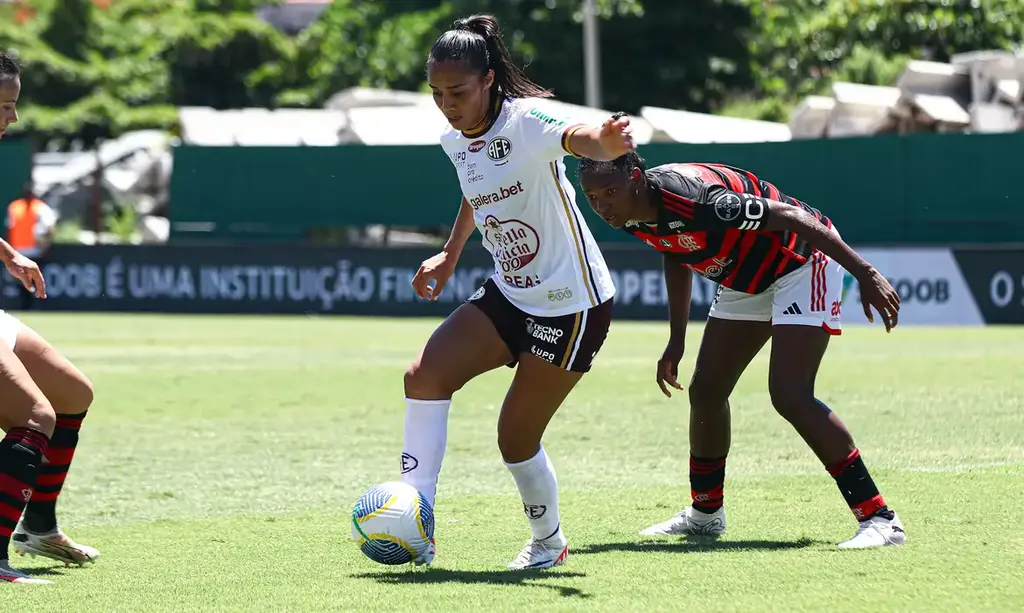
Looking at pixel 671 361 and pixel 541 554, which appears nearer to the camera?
pixel 541 554

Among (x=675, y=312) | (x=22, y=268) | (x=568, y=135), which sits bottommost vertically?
(x=675, y=312)

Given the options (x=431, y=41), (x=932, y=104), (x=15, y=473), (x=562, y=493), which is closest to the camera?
(x=15, y=473)

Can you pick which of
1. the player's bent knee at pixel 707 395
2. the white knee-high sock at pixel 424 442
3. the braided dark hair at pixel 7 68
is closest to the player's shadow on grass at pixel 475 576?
the white knee-high sock at pixel 424 442

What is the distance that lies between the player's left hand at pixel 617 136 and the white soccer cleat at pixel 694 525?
222 cm

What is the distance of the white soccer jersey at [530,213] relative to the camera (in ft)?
20.2

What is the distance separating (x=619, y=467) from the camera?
9.54 metres

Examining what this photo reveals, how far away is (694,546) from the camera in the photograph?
275 inches

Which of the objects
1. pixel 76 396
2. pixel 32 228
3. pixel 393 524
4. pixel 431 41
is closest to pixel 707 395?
pixel 393 524

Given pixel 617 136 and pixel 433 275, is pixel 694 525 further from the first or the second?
pixel 617 136

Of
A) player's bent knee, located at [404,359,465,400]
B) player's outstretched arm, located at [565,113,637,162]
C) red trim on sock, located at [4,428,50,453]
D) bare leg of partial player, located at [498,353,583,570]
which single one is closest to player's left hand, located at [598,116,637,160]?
player's outstretched arm, located at [565,113,637,162]

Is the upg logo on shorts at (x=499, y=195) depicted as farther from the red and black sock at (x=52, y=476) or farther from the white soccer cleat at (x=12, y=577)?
the white soccer cleat at (x=12, y=577)

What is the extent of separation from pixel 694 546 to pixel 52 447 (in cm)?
270

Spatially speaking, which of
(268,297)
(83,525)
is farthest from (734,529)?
(268,297)

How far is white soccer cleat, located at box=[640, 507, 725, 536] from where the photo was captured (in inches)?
288
